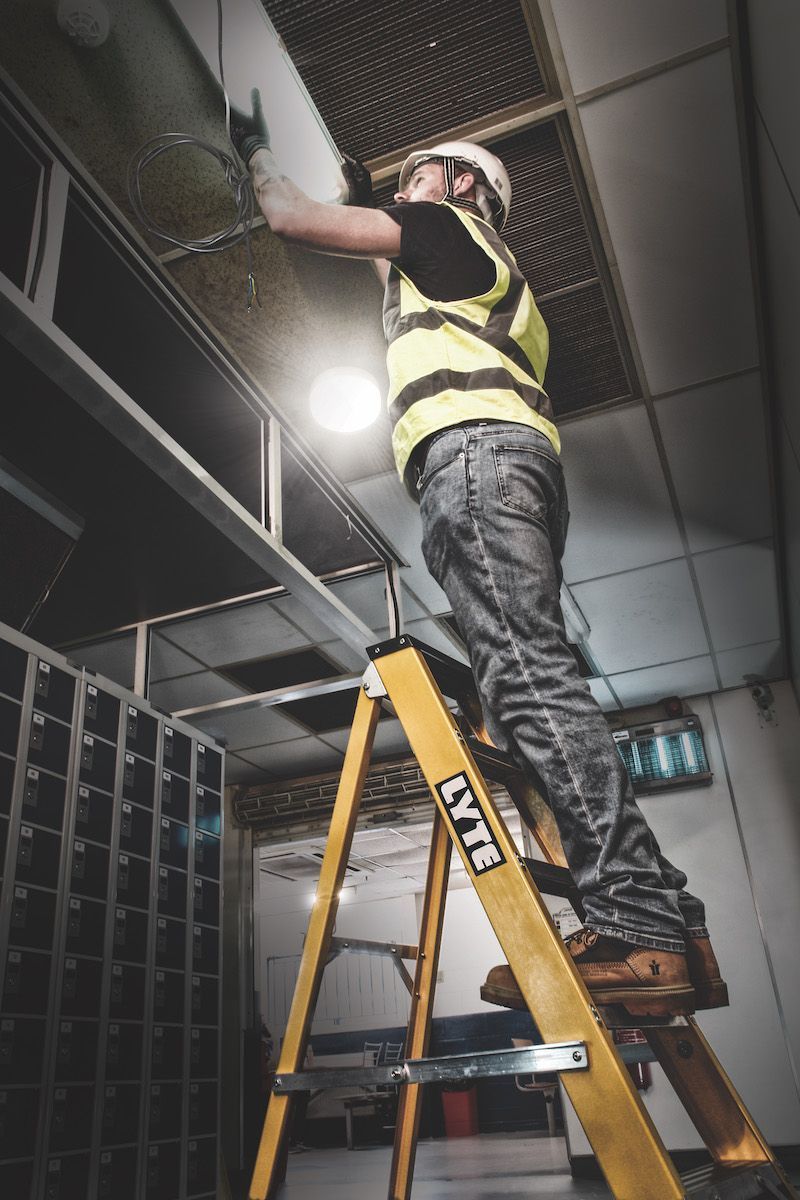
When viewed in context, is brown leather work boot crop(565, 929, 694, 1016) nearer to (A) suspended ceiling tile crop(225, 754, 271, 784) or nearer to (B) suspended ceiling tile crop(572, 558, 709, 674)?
(B) suspended ceiling tile crop(572, 558, 709, 674)

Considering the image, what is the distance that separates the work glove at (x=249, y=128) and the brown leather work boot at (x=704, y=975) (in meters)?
1.86

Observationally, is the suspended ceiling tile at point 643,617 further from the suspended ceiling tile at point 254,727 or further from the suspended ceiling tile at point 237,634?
the suspended ceiling tile at point 254,727

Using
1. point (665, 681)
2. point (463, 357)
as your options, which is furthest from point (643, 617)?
point (463, 357)

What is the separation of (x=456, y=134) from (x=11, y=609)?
219 centimetres

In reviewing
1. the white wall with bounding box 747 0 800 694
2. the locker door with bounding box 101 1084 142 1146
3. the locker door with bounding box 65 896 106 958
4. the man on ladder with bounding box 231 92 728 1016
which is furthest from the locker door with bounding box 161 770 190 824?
the white wall with bounding box 747 0 800 694

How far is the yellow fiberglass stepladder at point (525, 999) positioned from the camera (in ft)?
2.92

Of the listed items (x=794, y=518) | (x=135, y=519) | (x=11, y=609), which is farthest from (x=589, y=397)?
(x=11, y=609)

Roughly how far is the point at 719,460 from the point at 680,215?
1.26 meters

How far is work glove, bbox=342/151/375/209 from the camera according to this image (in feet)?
7.18

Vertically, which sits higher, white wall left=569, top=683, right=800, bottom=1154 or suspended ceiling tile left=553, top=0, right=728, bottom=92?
suspended ceiling tile left=553, top=0, right=728, bottom=92

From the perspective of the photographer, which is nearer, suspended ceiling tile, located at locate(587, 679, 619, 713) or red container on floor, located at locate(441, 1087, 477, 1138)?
suspended ceiling tile, located at locate(587, 679, 619, 713)

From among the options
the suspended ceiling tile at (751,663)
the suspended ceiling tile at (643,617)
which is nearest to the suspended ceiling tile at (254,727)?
the suspended ceiling tile at (643,617)

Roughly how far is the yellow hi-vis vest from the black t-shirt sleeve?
2cm

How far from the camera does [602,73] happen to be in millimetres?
2076
